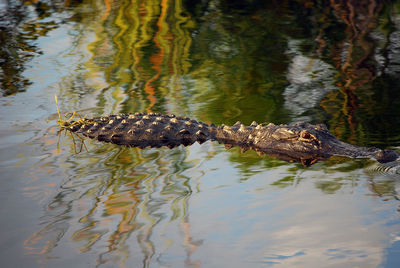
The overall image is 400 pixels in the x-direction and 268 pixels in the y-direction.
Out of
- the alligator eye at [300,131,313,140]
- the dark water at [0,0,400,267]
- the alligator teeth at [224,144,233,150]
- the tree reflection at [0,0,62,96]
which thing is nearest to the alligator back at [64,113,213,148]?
the dark water at [0,0,400,267]

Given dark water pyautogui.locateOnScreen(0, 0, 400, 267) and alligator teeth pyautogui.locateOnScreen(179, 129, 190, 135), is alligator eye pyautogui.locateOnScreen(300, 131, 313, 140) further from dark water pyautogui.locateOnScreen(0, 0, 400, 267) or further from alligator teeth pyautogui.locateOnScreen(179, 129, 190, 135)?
alligator teeth pyautogui.locateOnScreen(179, 129, 190, 135)

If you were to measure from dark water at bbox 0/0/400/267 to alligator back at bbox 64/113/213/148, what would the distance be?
195mm

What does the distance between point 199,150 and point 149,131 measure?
685 millimetres

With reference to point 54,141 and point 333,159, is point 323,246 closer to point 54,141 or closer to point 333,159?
point 333,159

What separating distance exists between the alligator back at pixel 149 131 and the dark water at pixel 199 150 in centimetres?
20

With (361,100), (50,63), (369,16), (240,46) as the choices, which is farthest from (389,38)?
(50,63)

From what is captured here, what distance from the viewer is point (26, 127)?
6789mm

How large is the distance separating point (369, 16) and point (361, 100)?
20.5 feet

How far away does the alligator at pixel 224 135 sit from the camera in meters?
5.67

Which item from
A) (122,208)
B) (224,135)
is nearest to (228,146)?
(224,135)

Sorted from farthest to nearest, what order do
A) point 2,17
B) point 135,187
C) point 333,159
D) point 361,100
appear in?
point 2,17, point 361,100, point 333,159, point 135,187

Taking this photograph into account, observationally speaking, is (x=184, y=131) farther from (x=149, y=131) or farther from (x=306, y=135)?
(x=306, y=135)

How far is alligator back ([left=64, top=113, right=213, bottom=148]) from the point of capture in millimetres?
6254

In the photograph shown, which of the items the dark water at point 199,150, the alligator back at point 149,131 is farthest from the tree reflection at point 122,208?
the alligator back at point 149,131
